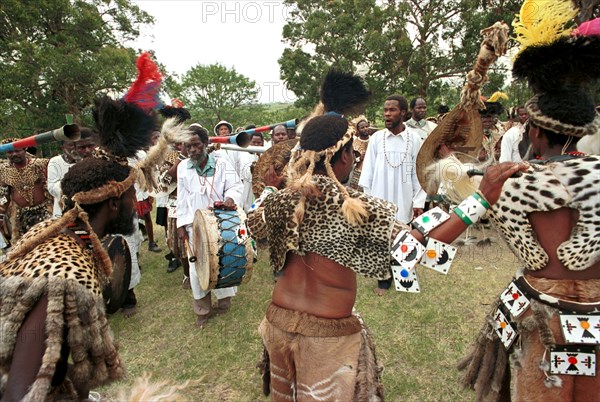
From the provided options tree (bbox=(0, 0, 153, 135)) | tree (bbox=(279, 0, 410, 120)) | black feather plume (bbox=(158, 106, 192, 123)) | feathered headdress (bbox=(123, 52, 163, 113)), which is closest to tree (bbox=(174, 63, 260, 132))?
tree (bbox=(279, 0, 410, 120))

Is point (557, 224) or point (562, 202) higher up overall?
point (562, 202)

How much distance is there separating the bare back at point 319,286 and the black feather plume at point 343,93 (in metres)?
1.05

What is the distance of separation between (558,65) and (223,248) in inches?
124

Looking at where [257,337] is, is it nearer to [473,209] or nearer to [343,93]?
[343,93]

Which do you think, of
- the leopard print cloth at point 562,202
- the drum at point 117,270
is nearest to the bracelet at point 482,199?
the leopard print cloth at point 562,202

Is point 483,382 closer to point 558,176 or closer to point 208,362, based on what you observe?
point 558,176

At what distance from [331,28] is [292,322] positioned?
2168cm

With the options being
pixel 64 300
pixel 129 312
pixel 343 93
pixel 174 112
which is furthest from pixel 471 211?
pixel 174 112

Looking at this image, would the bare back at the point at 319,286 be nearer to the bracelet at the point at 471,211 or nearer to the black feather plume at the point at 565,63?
the bracelet at the point at 471,211

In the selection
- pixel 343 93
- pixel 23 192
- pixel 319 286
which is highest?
pixel 343 93

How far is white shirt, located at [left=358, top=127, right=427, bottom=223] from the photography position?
5.17m

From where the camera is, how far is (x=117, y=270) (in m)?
2.40

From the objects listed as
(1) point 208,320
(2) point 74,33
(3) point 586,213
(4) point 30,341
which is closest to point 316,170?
(3) point 586,213

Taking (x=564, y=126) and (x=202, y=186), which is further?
(x=202, y=186)
